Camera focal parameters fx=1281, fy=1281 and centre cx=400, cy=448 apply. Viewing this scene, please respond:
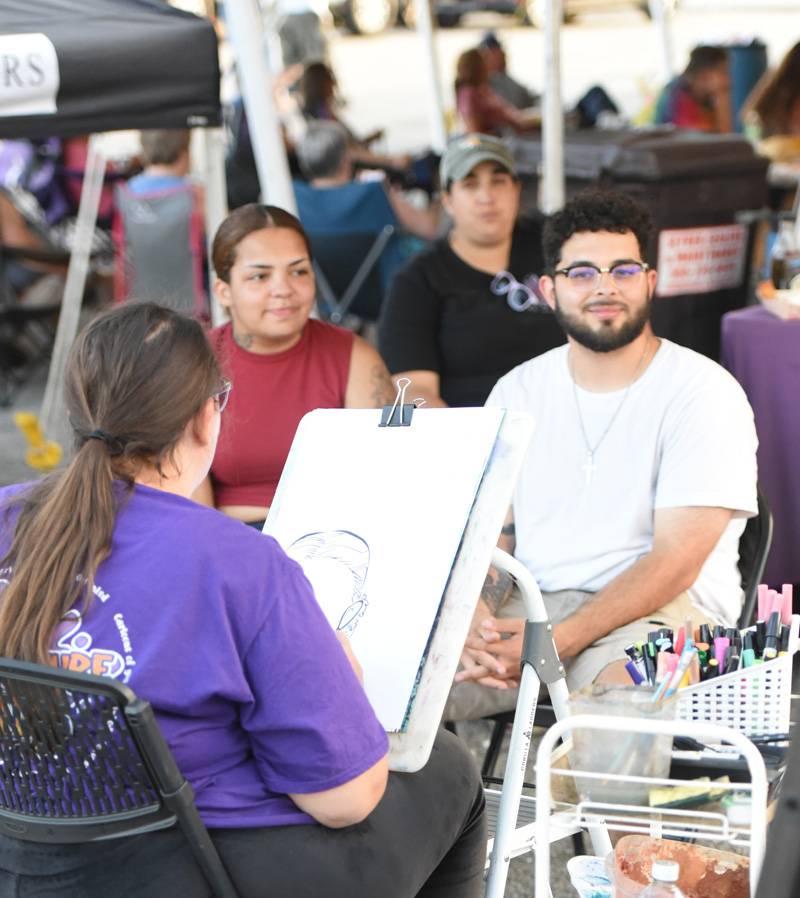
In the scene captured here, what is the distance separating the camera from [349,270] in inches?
239

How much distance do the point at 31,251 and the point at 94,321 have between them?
214 inches

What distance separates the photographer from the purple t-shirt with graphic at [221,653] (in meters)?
1.62

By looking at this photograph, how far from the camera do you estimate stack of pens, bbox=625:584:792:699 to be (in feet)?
5.65

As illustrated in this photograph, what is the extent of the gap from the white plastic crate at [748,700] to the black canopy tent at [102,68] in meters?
1.53

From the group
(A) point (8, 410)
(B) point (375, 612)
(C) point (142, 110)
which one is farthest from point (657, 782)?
(A) point (8, 410)

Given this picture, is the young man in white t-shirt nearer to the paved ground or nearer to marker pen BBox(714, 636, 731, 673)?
marker pen BBox(714, 636, 731, 673)

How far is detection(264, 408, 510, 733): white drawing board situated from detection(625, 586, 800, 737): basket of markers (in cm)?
29

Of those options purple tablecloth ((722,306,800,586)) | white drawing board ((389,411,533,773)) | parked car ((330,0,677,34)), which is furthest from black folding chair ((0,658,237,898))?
parked car ((330,0,677,34))

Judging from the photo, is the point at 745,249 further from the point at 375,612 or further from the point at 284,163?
the point at 375,612

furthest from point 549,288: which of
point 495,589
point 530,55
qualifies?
point 530,55

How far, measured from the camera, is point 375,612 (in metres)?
1.92

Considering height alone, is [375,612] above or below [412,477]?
below

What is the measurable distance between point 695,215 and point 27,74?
3.09m

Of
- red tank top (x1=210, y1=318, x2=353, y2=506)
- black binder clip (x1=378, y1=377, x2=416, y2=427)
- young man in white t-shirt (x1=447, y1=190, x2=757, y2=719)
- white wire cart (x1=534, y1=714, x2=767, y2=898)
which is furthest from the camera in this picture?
red tank top (x1=210, y1=318, x2=353, y2=506)
